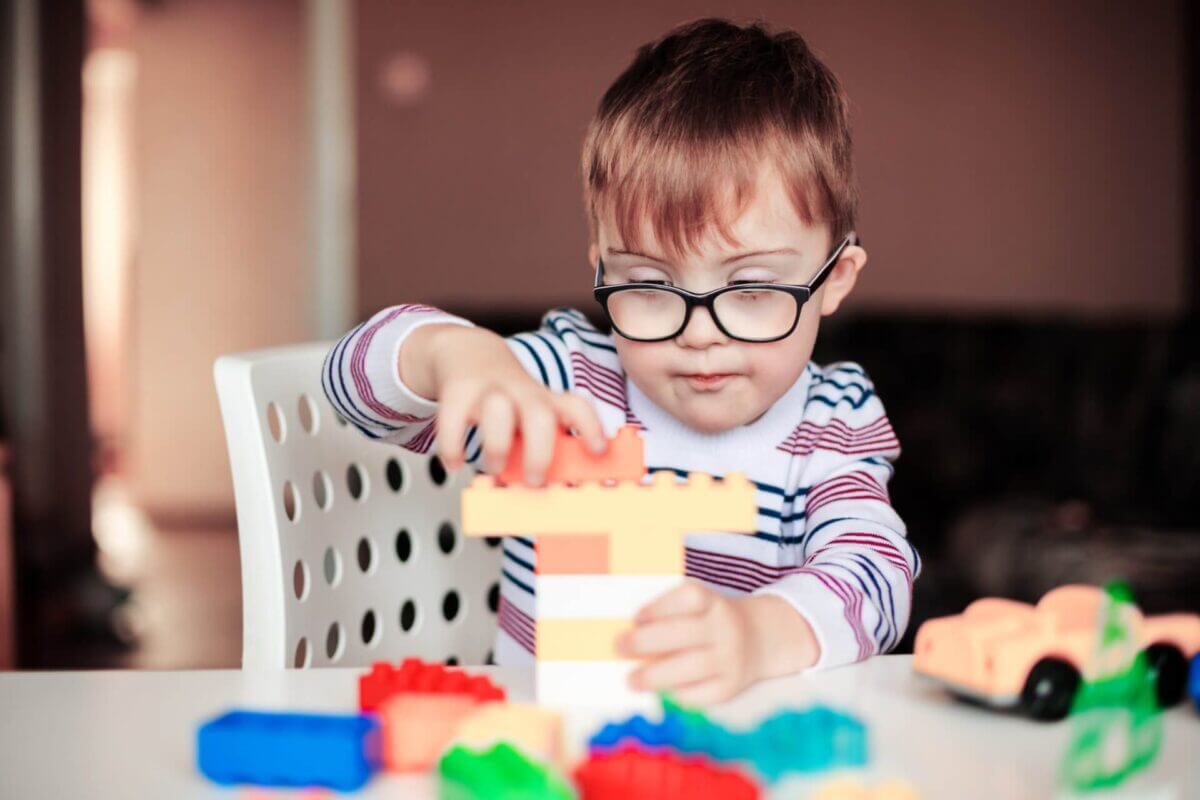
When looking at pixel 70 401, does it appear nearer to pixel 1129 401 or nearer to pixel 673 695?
pixel 1129 401

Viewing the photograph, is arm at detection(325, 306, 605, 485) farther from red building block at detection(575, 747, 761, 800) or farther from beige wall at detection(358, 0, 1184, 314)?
beige wall at detection(358, 0, 1184, 314)

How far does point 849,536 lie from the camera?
31.3 inches

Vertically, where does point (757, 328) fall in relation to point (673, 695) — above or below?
above

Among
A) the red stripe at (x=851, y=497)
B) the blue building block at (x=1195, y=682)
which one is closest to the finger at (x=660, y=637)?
the blue building block at (x=1195, y=682)

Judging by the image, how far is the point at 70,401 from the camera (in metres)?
3.92

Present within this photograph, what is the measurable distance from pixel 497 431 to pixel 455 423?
0.12 feet

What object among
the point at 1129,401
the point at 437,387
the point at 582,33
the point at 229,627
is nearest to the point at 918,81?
the point at 582,33

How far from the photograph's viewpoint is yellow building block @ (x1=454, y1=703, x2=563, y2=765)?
1.46 ft

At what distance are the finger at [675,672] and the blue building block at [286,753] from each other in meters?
0.14

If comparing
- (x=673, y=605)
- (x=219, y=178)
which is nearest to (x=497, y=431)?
(x=673, y=605)

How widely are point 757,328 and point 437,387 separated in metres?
0.23

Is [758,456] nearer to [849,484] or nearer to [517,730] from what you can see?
[849,484]

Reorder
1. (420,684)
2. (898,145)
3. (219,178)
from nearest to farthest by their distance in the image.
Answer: (420,684)
(898,145)
(219,178)

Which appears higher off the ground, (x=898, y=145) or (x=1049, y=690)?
(x=898, y=145)
